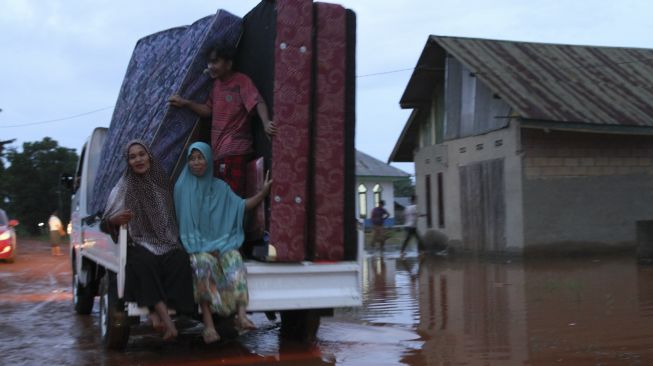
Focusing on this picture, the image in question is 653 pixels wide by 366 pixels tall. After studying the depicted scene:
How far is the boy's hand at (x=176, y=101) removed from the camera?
6527mm

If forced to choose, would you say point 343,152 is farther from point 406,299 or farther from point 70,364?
point 406,299

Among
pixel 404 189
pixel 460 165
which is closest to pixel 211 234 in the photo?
pixel 460 165

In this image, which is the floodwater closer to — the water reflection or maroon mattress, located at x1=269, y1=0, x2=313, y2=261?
the water reflection

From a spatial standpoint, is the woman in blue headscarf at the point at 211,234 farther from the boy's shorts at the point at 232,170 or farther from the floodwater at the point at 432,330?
the floodwater at the point at 432,330

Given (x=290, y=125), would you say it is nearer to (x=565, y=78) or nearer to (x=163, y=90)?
(x=163, y=90)

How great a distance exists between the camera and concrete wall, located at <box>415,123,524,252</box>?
1593cm

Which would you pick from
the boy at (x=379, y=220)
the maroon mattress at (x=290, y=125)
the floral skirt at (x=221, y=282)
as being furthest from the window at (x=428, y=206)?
the floral skirt at (x=221, y=282)

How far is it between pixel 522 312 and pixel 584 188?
9.09 metres

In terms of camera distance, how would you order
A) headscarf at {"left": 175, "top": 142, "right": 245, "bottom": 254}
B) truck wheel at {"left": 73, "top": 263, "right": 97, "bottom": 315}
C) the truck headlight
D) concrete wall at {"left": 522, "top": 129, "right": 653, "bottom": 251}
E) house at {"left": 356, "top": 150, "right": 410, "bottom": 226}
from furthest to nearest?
house at {"left": 356, "top": 150, "right": 410, "bottom": 226}
the truck headlight
concrete wall at {"left": 522, "top": 129, "right": 653, "bottom": 251}
truck wheel at {"left": 73, "top": 263, "right": 97, "bottom": 315}
headscarf at {"left": 175, "top": 142, "right": 245, "bottom": 254}

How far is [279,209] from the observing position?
5961 millimetres

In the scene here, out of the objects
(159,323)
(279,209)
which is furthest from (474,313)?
(159,323)

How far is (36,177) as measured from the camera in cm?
4662

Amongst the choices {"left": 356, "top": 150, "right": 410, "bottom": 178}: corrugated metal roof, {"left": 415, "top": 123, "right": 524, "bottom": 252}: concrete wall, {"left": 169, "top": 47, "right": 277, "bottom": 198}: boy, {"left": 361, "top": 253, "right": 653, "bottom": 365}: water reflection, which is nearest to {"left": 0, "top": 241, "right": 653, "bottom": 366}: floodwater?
{"left": 361, "top": 253, "right": 653, "bottom": 365}: water reflection

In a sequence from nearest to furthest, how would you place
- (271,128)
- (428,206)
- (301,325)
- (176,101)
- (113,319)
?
(271,128)
(113,319)
(176,101)
(301,325)
(428,206)
